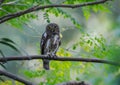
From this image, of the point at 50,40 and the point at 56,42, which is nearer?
the point at 56,42

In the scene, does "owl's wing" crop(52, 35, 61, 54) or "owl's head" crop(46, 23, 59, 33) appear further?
"owl's head" crop(46, 23, 59, 33)

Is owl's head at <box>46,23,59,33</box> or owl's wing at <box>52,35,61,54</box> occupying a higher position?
owl's head at <box>46,23,59,33</box>

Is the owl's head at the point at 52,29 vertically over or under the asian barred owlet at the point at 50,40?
over

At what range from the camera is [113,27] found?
0.88 metres

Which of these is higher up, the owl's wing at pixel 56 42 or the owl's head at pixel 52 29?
the owl's head at pixel 52 29

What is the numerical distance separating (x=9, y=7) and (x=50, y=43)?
2.15 ft

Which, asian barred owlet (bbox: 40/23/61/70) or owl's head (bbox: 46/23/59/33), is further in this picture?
owl's head (bbox: 46/23/59/33)

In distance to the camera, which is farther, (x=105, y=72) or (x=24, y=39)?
(x=24, y=39)

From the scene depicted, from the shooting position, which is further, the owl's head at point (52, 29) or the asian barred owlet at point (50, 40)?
the owl's head at point (52, 29)

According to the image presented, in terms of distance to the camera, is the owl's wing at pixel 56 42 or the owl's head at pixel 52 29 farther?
the owl's head at pixel 52 29

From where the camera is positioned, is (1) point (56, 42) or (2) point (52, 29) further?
(2) point (52, 29)

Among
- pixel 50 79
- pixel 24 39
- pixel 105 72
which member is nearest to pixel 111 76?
pixel 105 72

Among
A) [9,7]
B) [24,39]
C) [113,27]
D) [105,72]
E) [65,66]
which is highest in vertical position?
[113,27]

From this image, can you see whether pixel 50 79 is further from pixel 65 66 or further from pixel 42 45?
pixel 65 66
